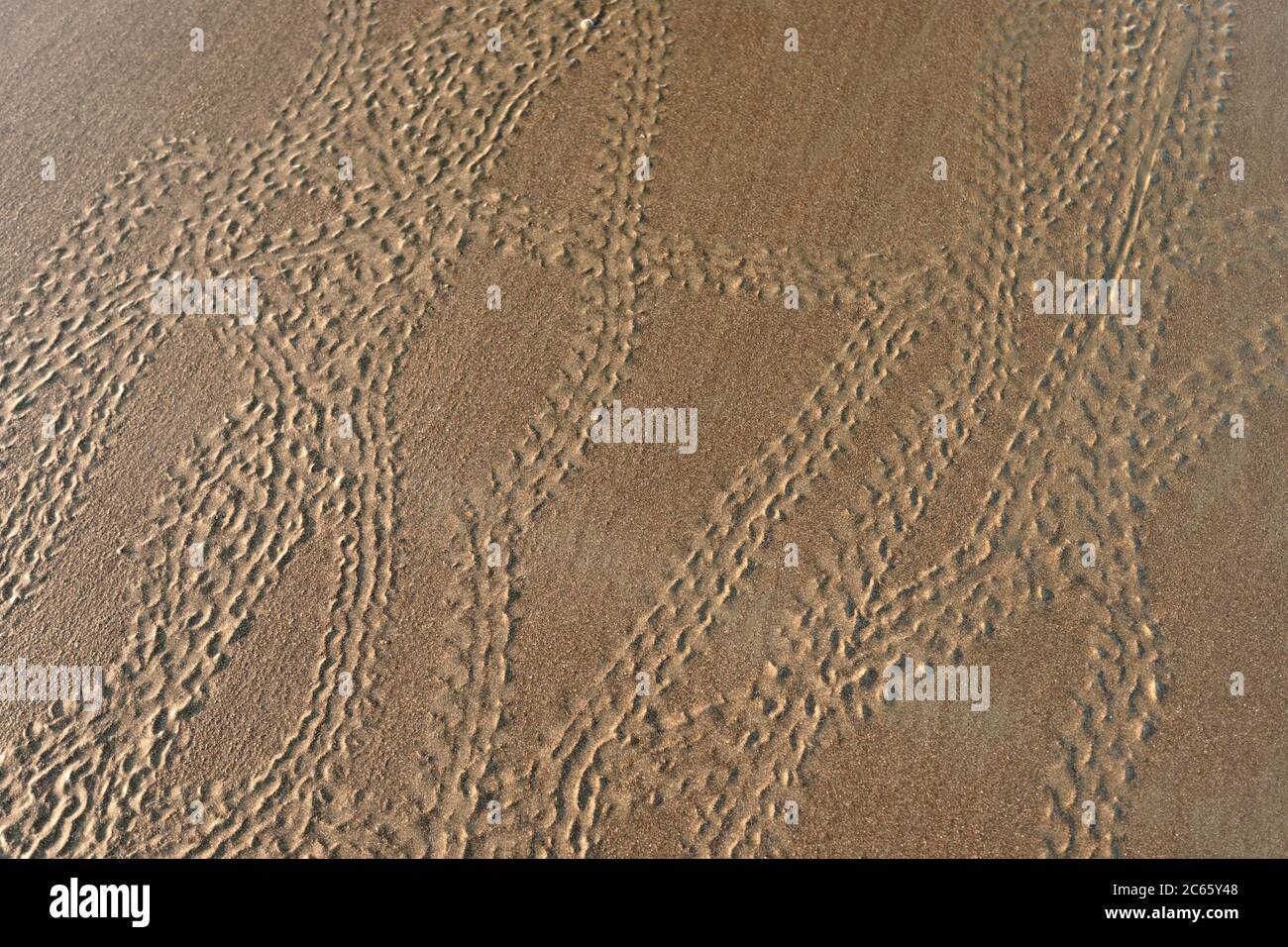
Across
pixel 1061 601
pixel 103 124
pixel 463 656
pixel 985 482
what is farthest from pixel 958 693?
pixel 103 124

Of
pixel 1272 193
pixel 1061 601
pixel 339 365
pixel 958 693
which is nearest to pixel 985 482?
pixel 1061 601

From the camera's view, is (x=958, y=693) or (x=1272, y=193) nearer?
(x=958, y=693)

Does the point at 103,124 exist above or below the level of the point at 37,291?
above
